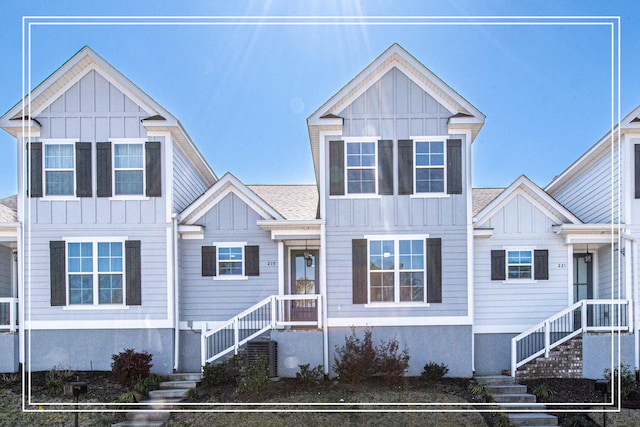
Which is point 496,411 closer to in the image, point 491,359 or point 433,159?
point 491,359

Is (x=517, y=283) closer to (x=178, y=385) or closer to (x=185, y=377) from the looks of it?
(x=185, y=377)

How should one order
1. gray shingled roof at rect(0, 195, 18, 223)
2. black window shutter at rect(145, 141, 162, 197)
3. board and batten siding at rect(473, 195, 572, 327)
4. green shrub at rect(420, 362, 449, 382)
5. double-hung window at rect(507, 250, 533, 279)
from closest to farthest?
green shrub at rect(420, 362, 449, 382)
black window shutter at rect(145, 141, 162, 197)
board and batten siding at rect(473, 195, 572, 327)
double-hung window at rect(507, 250, 533, 279)
gray shingled roof at rect(0, 195, 18, 223)

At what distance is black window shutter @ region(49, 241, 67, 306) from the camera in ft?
43.9

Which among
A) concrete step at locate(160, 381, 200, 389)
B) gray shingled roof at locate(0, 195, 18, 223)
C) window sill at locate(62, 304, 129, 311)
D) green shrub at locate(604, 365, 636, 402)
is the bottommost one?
concrete step at locate(160, 381, 200, 389)

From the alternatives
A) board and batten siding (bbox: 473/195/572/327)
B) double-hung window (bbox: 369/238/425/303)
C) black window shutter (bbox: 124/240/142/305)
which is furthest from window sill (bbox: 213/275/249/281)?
board and batten siding (bbox: 473/195/572/327)

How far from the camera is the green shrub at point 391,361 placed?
12445mm

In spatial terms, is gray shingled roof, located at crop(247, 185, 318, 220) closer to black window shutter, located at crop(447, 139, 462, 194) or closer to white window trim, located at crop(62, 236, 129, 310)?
black window shutter, located at crop(447, 139, 462, 194)

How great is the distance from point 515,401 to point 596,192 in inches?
250

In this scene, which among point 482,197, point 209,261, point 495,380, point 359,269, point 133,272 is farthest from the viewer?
point 482,197

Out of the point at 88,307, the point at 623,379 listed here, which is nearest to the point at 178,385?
the point at 88,307

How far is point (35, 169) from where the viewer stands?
44.1 ft

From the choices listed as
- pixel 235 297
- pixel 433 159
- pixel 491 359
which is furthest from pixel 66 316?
pixel 491 359

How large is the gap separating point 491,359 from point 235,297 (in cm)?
655

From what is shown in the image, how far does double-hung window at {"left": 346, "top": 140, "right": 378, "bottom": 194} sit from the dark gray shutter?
2889mm
